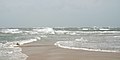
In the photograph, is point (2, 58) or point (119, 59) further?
point (2, 58)

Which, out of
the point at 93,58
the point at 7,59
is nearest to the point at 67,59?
the point at 93,58

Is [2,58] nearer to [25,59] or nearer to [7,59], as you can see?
[7,59]

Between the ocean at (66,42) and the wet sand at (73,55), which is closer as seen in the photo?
the wet sand at (73,55)

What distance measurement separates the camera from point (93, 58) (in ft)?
40.1

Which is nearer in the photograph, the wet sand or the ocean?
the wet sand

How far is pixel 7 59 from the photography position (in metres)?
12.3

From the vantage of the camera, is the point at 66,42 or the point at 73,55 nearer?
the point at 73,55

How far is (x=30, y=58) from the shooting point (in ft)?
41.5

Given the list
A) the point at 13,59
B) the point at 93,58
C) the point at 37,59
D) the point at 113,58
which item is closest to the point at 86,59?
the point at 93,58

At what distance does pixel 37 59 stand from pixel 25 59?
0.60 meters

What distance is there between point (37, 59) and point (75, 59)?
6.29ft

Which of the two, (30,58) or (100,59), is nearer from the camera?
A: (100,59)

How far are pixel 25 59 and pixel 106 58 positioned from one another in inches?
160

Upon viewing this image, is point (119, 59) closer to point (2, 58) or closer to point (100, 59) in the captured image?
point (100, 59)
